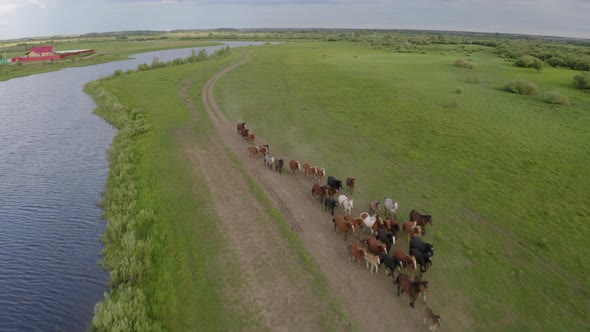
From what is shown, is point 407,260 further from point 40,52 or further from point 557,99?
point 40,52

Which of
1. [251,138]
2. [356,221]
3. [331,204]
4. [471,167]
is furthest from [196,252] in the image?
[471,167]

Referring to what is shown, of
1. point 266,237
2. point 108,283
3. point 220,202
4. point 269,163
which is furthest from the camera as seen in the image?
point 269,163

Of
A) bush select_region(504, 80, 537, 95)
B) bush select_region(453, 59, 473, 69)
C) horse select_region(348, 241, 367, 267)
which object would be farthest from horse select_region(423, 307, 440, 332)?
bush select_region(453, 59, 473, 69)

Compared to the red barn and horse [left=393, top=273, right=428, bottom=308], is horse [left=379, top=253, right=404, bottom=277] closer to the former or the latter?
horse [left=393, top=273, right=428, bottom=308]

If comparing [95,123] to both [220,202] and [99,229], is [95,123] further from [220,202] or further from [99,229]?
[220,202]

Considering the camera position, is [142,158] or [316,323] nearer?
[316,323]

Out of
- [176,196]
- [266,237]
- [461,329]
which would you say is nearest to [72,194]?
[176,196]
